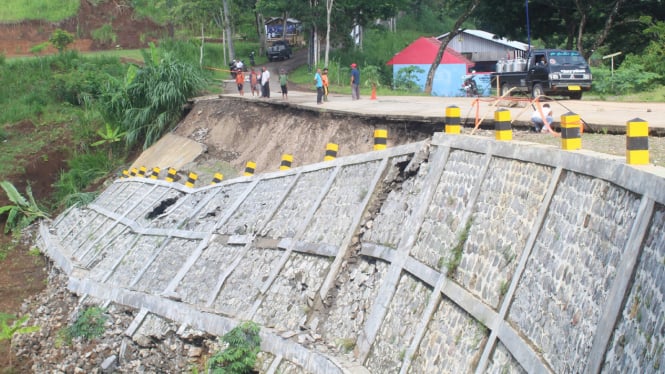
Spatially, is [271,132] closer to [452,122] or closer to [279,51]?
[452,122]

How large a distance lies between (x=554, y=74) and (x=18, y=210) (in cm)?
1952

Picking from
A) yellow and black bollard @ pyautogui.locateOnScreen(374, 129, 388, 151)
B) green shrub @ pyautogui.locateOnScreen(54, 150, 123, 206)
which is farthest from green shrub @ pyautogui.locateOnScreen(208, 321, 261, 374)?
green shrub @ pyautogui.locateOnScreen(54, 150, 123, 206)

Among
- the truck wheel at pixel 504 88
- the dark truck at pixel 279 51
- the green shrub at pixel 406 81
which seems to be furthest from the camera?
the dark truck at pixel 279 51

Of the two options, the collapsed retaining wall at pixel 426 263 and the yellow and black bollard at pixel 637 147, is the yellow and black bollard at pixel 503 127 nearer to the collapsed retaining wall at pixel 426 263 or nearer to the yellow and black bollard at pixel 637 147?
the collapsed retaining wall at pixel 426 263

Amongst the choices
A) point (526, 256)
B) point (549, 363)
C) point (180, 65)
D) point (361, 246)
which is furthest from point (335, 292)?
point (180, 65)

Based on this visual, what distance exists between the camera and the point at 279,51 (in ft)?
162

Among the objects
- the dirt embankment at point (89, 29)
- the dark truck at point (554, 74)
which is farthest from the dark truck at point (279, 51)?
the dark truck at point (554, 74)

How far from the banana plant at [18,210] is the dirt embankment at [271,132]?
6.15 meters

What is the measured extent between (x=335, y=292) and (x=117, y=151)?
20082mm

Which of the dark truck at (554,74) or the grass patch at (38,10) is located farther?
the grass patch at (38,10)

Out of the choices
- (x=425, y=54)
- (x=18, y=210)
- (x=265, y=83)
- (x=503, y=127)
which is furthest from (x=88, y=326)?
(x=425, y=54)

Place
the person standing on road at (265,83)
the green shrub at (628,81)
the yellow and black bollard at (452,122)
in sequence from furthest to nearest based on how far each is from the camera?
the person standing on road at (265,83)
the green shrub at (628,81)
the yellow and black bollard at (452,122)

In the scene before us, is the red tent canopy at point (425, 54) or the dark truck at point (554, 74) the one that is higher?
the dark truck at point (554, 74)

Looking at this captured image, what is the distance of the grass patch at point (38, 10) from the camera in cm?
5569
